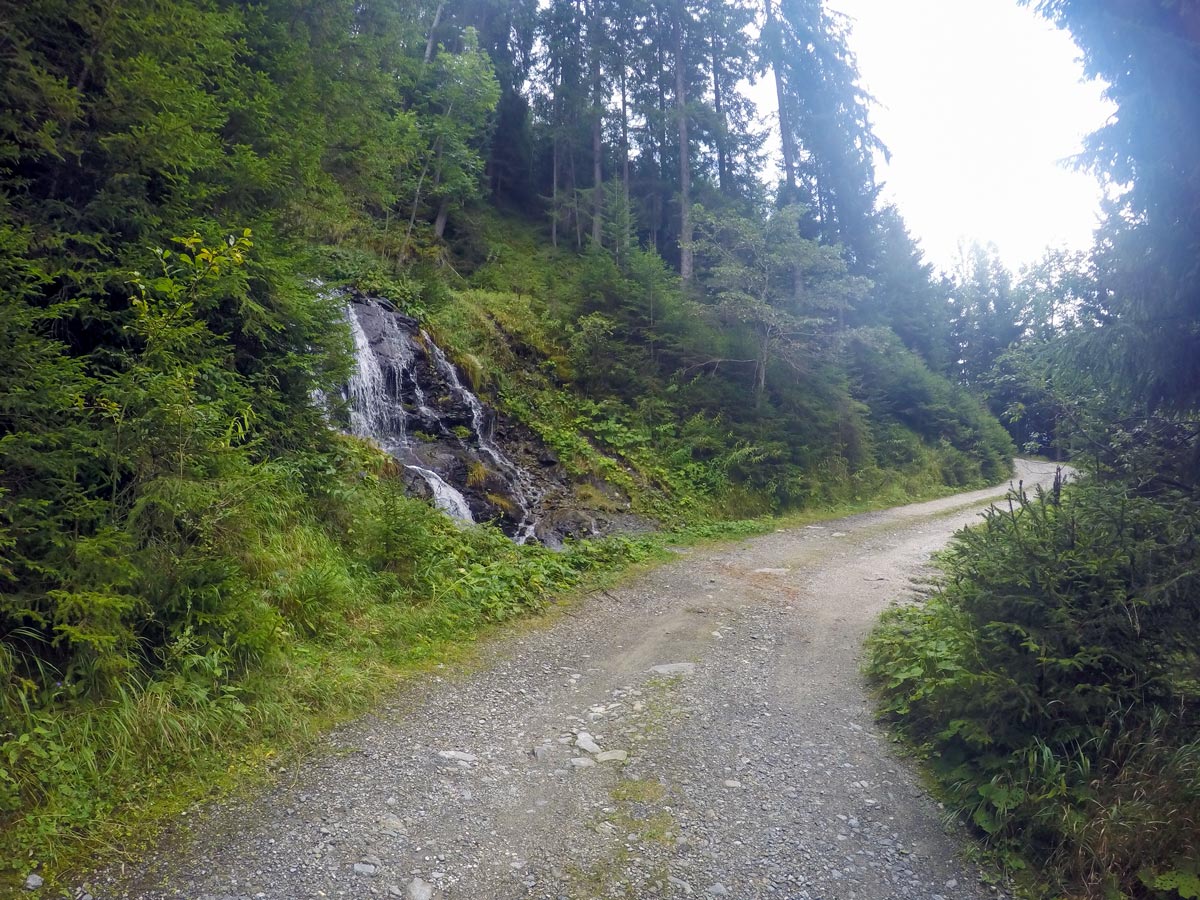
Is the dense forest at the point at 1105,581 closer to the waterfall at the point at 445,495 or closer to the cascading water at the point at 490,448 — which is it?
the waterfall at the point at 445,495

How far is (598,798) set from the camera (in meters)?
4.09

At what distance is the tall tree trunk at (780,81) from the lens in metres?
24.6

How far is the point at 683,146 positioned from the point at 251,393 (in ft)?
67.3

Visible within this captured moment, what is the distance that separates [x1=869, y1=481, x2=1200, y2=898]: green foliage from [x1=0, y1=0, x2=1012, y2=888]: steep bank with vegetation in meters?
4.45

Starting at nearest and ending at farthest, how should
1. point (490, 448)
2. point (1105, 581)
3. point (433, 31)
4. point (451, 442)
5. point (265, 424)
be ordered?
point (1105, 581)
point (265, 424)
point (451, 442)
point (490, 448)
point (433, 31)

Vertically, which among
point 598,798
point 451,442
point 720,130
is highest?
point 720,130

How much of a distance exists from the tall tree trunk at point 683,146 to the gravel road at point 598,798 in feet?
55.2

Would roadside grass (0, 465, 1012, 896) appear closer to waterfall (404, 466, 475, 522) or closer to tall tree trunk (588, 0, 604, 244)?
waterfall (404, 466, 475, 522)

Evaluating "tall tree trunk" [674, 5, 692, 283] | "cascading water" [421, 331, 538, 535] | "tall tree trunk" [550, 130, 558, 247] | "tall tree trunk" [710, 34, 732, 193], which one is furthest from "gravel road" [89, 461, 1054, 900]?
"tall tree trunk" [550, 130, 558, 247]

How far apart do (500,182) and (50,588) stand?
96.3 ft

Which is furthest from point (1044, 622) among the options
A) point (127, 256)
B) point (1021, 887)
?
point (127, 256)

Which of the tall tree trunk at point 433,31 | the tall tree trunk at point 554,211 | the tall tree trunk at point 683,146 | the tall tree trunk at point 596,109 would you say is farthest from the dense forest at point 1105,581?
the tall tree trunk at point 433,31

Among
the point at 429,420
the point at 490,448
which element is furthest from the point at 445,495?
the point at 490,448

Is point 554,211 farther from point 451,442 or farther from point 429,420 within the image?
point 451,442
